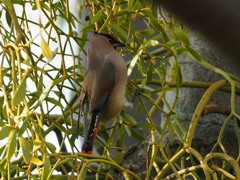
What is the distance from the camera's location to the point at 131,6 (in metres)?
→ 0.82

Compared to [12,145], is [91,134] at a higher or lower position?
lower

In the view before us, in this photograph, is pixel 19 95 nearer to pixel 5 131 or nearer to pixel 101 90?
pixel 5 131

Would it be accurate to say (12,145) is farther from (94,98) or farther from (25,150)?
(94,98)

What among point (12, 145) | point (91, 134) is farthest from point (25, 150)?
point (91, 134)

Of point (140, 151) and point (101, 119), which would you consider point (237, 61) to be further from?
point (140, 151)

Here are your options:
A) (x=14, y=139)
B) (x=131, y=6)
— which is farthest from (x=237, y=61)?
(x=131, y=6)

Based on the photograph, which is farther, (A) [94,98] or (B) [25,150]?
(A) [94,98]

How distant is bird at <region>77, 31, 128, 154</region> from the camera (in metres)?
0.87

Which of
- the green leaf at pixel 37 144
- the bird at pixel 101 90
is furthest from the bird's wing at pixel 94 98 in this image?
the green leaf at pixel 37 144

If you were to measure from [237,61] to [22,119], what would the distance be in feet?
1.68

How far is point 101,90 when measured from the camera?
898 mm

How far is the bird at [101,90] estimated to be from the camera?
0.87m

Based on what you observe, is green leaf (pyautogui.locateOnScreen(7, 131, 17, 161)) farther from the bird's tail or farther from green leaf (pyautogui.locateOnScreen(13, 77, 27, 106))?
the bird's tail

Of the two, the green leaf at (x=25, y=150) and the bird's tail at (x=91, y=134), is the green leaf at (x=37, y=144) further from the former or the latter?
the bird's tail at (x=91, y=134)
